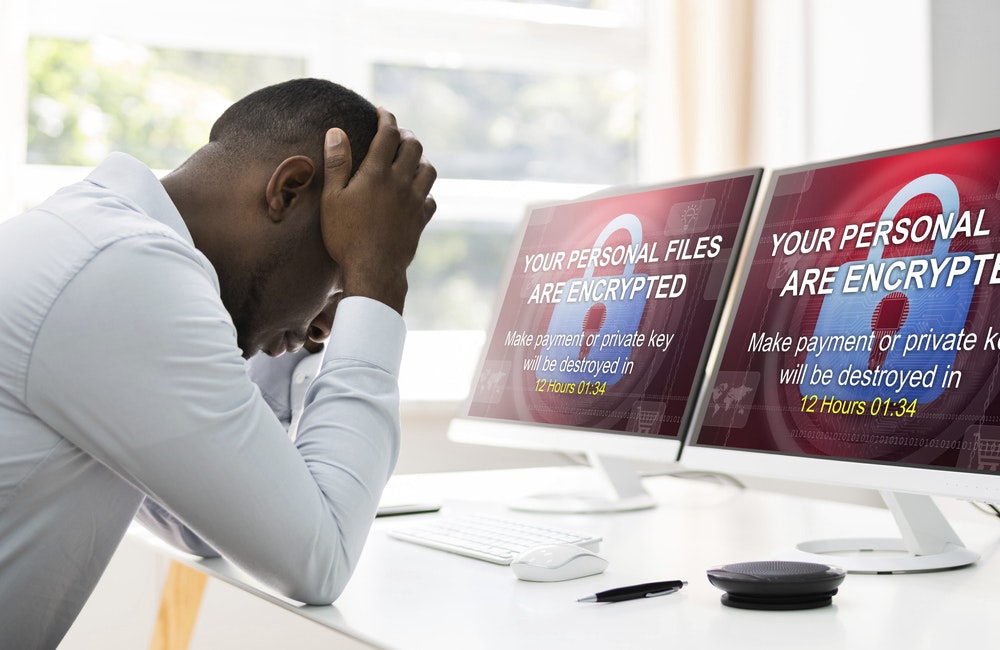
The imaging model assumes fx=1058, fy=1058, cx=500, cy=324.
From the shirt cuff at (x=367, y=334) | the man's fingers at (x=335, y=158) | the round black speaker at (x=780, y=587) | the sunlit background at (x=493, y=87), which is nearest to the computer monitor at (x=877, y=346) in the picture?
the round black speaker at (x=780, y=587)

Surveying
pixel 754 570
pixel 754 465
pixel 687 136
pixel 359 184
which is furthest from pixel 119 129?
pixel 754 570

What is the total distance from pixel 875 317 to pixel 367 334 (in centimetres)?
58

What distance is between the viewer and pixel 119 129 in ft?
9.56

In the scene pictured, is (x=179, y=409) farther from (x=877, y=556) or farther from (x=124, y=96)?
(x=124, y=96)

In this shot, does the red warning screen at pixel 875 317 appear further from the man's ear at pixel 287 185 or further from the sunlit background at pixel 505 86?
the sunlit background at pixel 505 86

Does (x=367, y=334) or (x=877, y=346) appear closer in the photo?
(x=367, y=334)

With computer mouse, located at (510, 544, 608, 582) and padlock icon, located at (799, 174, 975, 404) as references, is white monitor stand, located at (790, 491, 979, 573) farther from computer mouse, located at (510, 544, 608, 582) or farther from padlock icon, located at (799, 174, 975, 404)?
computer mouse, located at (510, 544, 608, 582)

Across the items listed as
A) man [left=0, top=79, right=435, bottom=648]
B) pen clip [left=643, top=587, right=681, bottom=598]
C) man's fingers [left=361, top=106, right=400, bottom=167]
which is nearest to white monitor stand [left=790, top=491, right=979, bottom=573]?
pen clip [left=643, top=587, right=681, bottom=598]

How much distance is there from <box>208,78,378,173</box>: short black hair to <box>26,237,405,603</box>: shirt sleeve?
0.21 m

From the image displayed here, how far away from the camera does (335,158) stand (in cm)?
109

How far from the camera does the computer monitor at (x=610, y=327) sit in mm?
1461

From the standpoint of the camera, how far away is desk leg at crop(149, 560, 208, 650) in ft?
3.95

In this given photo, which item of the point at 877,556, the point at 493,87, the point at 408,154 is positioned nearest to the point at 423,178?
the point at 408,154

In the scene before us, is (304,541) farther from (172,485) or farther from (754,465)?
(754,465)
